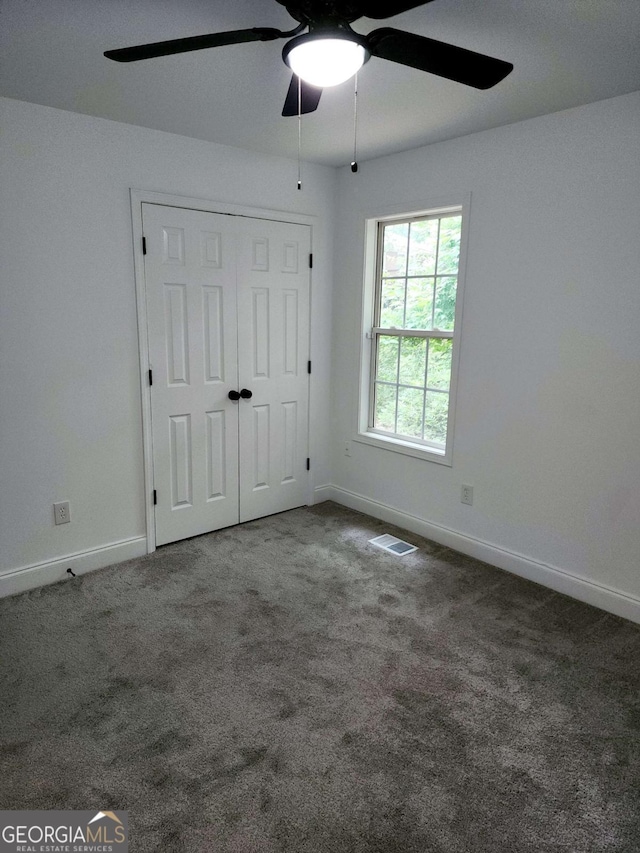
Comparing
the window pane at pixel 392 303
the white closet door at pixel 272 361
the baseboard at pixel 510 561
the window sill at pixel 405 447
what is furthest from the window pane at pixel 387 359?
the baseboard at pixel 510 561

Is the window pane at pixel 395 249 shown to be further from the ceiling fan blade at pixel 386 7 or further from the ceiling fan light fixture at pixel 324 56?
the ceiling fan blade at pixel 386 7

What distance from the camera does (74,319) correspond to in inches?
113

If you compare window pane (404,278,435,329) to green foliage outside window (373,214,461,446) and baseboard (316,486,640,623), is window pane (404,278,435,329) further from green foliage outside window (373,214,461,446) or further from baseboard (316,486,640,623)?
baseboard (316,486,640,623)

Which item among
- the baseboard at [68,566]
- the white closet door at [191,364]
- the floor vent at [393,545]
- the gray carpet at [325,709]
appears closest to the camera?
the gray carpet at [325,709]

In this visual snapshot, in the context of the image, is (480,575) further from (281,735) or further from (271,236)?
(271,236)

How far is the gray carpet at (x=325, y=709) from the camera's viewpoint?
1.62 metres

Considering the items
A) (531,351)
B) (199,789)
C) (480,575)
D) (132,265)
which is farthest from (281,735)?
(132,265)

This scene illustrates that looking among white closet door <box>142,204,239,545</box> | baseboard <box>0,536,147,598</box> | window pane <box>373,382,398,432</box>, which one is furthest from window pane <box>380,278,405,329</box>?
baseboard <box>0,536,147,598</box>

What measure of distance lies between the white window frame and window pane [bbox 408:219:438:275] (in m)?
0.06

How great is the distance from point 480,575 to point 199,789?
1.93 metres

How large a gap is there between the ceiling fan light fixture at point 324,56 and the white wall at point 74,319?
172cm

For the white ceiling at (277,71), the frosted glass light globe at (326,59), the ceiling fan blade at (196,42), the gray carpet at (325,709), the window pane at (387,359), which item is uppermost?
the white ceiling at (277,71)

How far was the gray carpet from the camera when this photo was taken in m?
1.62

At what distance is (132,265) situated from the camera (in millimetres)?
3029
